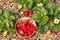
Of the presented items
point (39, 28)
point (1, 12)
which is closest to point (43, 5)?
point (39, 28)

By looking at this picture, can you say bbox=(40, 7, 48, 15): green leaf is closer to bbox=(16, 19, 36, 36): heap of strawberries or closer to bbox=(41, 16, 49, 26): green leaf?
bbox=(41, 16, 49, 26): green leaf

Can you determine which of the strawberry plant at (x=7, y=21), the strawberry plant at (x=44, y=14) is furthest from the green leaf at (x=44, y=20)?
the strawberry plant at (x=7, y=21)

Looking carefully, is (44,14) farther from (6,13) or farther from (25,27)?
(6,13)

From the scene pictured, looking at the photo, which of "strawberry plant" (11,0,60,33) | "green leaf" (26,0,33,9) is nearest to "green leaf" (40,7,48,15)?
"strawberry plant" (11,0,60,33)

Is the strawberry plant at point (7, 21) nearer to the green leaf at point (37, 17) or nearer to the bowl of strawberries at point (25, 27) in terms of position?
the bowl of strawberries at point (25, 27)

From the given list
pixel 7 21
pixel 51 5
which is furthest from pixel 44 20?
pixel 7 21

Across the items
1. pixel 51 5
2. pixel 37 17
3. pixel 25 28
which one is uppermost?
pixel 51 5

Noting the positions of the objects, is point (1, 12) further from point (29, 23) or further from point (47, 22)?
point (47, 22)

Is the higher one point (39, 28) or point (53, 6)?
point (53, 6)
